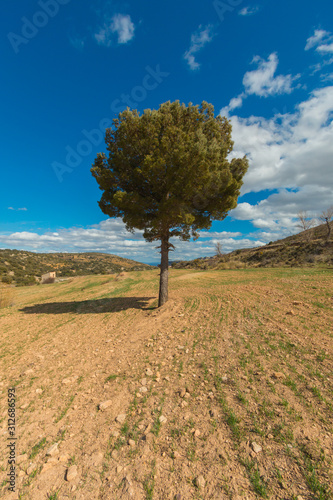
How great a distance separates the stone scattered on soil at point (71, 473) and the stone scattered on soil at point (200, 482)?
1.77 m

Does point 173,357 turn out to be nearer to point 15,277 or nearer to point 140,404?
point 140,404

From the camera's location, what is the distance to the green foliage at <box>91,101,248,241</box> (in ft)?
29.7

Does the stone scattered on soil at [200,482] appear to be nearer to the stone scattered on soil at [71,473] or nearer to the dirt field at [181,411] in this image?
the dirt field at [181,411]

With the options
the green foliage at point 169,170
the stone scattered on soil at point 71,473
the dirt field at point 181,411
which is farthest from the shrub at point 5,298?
the stone scattered on soil at point 71,473

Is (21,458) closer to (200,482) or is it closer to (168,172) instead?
(200,482)

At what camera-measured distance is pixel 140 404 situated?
4285 mm

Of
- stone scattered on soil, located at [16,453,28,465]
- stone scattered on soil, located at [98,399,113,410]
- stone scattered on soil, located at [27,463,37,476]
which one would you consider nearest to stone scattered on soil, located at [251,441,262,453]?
stone scattered on soil, located at [98,399,113,410]

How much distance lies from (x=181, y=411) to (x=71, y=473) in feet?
6.37

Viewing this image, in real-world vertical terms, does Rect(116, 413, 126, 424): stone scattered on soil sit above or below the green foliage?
below

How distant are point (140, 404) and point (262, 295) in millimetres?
8653

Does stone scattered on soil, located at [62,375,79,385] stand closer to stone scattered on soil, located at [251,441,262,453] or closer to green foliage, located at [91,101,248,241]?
stone scattered on soil, located at [251,441,262,453]

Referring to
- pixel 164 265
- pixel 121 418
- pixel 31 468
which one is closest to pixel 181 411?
pixel 121 418

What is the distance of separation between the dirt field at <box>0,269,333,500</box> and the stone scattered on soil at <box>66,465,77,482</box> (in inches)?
0.6

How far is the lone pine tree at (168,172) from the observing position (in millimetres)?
9062
